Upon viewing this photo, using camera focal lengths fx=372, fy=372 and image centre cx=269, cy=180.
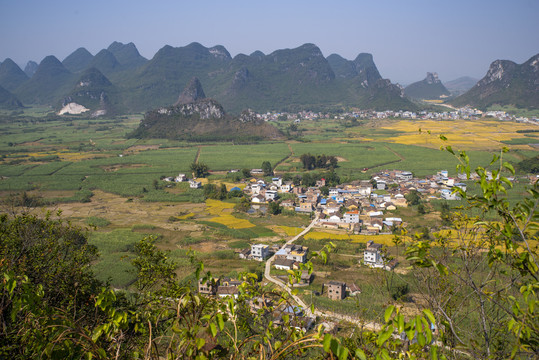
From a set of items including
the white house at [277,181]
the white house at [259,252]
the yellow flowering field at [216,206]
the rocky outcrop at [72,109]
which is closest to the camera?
the white house at [259,252]

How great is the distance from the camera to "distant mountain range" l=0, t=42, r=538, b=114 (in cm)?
9438

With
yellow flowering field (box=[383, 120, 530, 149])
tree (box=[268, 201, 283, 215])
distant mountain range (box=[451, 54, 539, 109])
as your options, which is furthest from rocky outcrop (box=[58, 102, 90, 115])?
distant mountain range (box=[451, 54, 539, 109])

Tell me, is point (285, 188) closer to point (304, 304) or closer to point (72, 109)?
point (304, 304)

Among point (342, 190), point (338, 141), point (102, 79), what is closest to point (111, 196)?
point (342, 190)

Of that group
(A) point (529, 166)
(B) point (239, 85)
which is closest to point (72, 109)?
(B) point (239, 85)

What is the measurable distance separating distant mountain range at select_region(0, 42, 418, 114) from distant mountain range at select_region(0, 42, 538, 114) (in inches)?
10.4

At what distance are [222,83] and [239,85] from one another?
11.6 metres

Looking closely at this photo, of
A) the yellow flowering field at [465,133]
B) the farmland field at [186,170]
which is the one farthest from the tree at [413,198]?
the yellow flowering field at [465,133]

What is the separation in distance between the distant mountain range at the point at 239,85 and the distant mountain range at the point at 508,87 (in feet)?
0.71

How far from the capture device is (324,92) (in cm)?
11556

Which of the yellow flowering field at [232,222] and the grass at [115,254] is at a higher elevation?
the grass at [115,254]

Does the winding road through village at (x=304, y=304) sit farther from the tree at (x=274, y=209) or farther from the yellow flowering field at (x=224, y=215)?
the yellow flowering field at (x=224, y=215)

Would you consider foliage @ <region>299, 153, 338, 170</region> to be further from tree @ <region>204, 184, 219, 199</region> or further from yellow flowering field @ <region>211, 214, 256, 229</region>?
yellow flowering field @ <region>211, 214, 256, 229</region>

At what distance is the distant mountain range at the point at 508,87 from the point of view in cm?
8538
